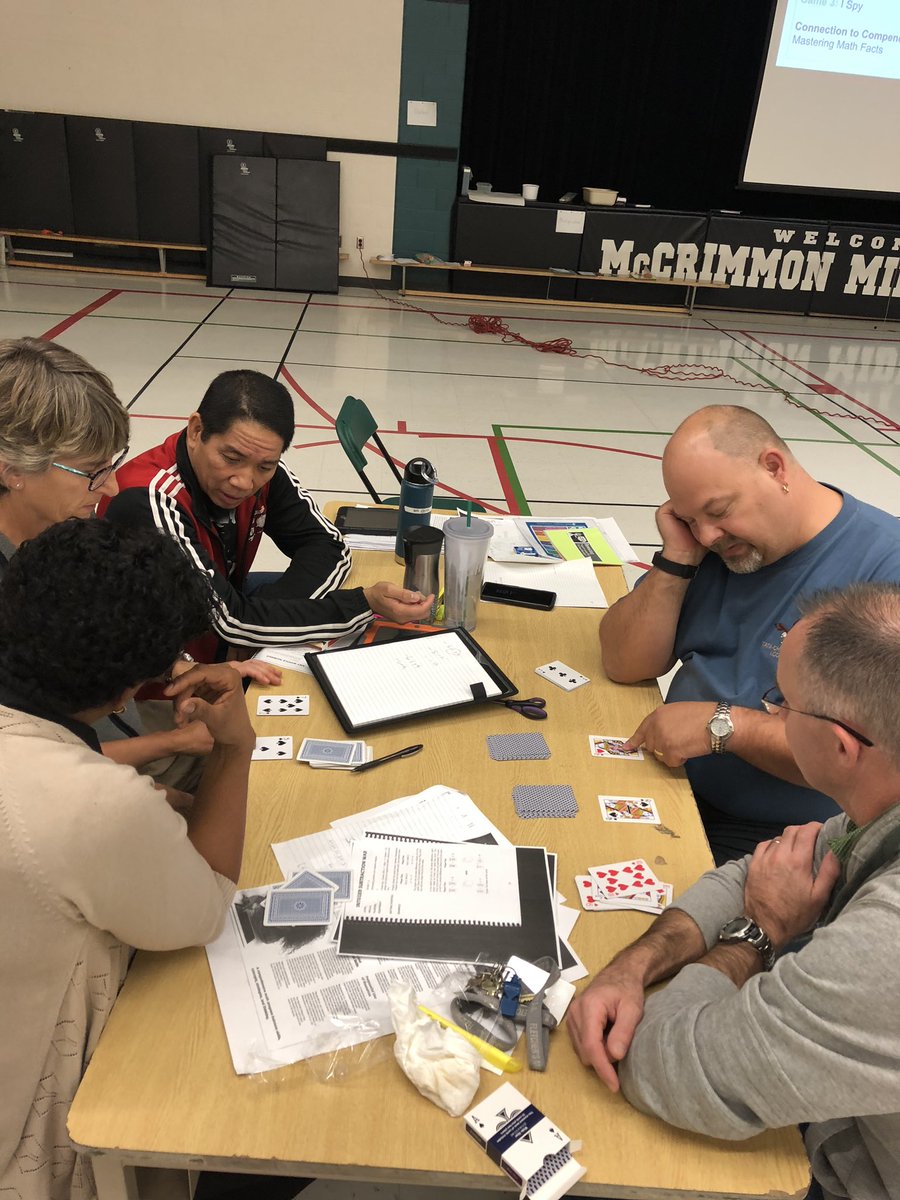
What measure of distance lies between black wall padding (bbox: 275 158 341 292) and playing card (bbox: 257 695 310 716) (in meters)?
8.95

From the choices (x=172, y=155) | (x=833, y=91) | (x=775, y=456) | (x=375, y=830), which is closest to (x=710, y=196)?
(x=833, y=91)

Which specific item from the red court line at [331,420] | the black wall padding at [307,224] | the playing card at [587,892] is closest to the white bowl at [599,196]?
the black wall padding at [307,224]

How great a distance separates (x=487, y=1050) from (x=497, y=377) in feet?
22.2

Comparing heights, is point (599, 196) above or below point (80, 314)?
above

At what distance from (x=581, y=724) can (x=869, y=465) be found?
4943 millimetres

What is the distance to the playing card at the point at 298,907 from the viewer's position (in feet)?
4.44

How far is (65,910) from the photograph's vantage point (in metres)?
1.08

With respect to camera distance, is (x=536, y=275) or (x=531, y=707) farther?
(x=536, y=275)

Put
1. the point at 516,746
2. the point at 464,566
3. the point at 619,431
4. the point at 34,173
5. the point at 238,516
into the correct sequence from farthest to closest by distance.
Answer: the point at 34,173, the point at 619,431, the point at 238,516, the point at 464,566, the point at 516,746

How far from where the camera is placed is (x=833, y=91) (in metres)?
9.92

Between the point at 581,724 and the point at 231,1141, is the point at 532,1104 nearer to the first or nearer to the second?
the point at 231,1141

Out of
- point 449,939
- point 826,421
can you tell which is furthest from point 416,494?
point 826,421

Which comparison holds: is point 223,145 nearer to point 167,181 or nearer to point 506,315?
point 167,181

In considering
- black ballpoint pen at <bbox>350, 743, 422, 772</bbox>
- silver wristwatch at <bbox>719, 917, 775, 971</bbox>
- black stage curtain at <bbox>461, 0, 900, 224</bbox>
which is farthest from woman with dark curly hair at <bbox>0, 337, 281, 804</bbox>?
black stage curtain at <bbox>461, 0, 900, 224</bbox>
